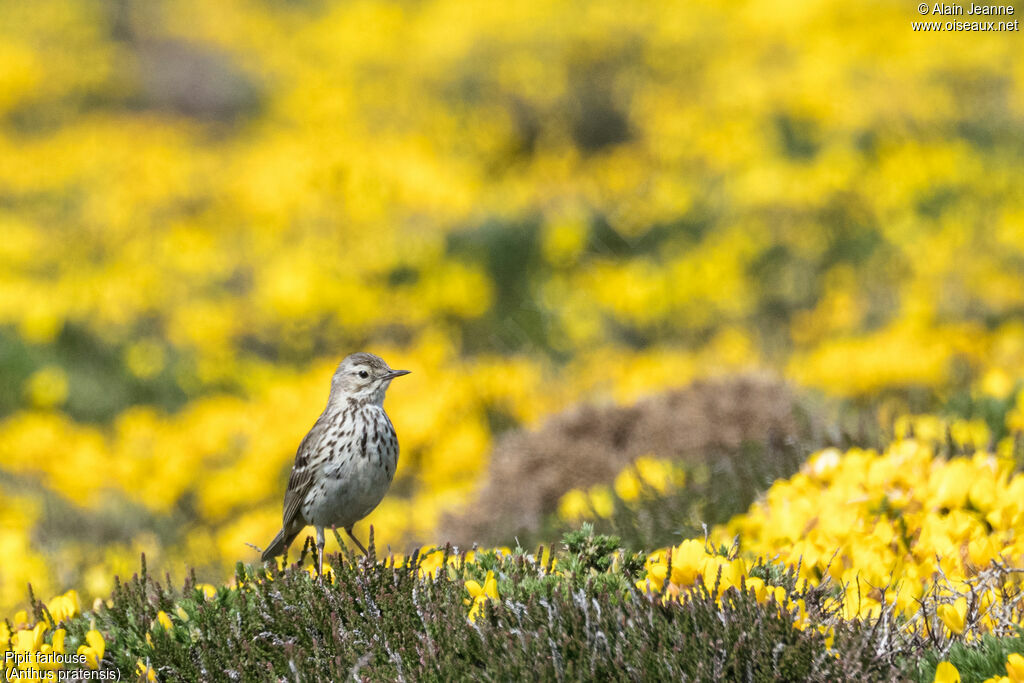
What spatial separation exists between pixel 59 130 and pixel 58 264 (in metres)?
7.62

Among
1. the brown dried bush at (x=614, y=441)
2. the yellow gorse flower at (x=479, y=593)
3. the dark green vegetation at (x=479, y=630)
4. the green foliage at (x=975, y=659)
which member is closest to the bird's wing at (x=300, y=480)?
the dark green vegetation at (x=479, y=630)

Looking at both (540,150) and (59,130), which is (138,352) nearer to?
(540,150)

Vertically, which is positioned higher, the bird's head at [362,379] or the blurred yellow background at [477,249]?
the blurred yellow background at [477,249]

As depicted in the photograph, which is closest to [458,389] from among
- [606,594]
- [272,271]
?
[272,271]

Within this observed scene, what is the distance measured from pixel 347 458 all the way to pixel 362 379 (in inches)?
18.0

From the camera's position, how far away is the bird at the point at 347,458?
159 inches

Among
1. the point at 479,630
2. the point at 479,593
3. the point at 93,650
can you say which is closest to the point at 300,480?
the point at 93,650

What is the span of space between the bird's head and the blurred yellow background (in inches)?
61.9

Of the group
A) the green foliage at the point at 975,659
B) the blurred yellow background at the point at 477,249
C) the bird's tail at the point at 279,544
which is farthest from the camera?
the blurred yellow background at the point at 477,249

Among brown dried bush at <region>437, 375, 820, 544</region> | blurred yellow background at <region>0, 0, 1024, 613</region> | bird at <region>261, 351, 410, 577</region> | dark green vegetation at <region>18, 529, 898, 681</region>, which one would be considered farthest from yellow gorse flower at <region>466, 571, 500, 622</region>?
blurred yellow background at <region>0, 0, 1024, 613</region>

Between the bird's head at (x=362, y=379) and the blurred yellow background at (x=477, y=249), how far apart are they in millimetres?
1572

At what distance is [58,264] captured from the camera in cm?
1392

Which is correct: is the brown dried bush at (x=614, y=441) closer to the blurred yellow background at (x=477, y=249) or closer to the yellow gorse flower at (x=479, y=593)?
the blurred yellow background at (x=477, y=249)
